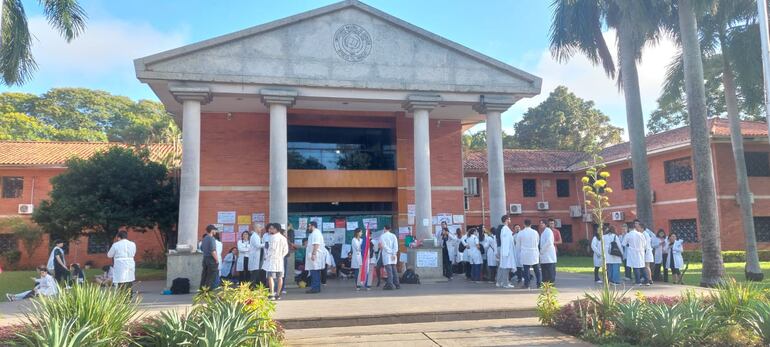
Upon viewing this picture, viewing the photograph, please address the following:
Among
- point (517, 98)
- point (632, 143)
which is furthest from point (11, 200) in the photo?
point (632, 143)

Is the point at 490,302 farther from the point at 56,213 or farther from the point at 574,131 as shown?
the point at 574,131

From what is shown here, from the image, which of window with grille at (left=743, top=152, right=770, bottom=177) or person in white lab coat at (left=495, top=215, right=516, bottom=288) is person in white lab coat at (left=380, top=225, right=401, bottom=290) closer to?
person in white lab coat at (left=495, top=215, right=516, bottom=288)

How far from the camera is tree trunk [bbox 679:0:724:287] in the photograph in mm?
14477

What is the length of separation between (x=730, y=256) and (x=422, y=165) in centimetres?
1686

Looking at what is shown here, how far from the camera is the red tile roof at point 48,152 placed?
25.8 metres

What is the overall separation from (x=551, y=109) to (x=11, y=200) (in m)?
37.3

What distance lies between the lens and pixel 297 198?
19.2m

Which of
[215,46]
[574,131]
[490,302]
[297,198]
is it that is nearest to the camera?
[490,302]

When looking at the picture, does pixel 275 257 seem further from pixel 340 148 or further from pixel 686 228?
pixel 686 228

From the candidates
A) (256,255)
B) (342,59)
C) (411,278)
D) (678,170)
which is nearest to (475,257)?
(411,278)

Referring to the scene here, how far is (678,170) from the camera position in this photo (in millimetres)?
25984

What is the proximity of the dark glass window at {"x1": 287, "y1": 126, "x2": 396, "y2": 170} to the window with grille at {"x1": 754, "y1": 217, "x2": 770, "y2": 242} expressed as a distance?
1786 centimetres

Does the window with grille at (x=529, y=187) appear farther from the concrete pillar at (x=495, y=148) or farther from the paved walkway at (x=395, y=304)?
the paved walkway at (x=395, y=304)

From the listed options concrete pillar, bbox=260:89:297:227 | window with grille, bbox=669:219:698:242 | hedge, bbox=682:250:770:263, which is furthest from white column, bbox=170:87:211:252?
window with grille, bbox=669:219:698:242
